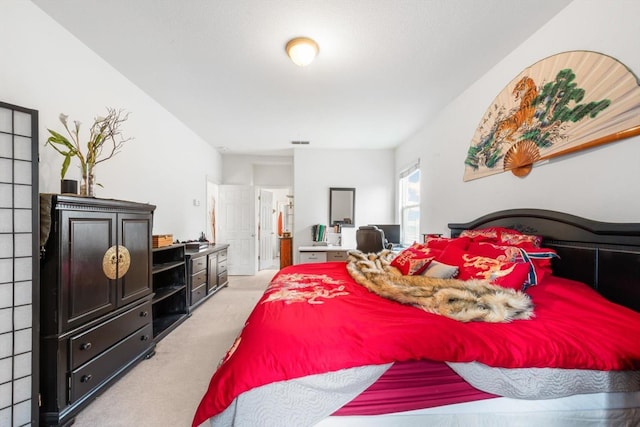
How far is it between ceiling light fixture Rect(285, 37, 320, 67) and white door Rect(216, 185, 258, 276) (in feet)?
11.7

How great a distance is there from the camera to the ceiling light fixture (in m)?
1.96

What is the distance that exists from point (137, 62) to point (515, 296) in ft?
11.3

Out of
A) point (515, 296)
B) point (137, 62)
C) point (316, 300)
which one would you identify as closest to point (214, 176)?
point (137, 62)

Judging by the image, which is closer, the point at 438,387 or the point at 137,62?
the point at 438,387

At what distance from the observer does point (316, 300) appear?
4.91 ft

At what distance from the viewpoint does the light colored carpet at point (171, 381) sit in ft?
4.98

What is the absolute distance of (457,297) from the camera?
1309 millimetres

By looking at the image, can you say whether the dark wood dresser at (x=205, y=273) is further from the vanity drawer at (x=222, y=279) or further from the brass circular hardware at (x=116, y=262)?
the brass circular hardware at (x=116, y=262)

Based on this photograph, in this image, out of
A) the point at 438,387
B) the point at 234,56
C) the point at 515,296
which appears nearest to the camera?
the point at 438,387

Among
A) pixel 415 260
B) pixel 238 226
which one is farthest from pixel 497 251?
pixel 238 226

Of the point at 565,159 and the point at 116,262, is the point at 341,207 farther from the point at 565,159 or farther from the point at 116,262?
the point at 116,262

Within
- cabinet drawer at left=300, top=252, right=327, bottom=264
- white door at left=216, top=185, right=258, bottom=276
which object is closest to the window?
cabinet drawer at left=300, top=252, right=327, bottom=264

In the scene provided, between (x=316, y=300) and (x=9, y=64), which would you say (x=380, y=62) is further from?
(x=9, y=64)

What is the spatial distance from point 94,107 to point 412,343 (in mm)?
3061
